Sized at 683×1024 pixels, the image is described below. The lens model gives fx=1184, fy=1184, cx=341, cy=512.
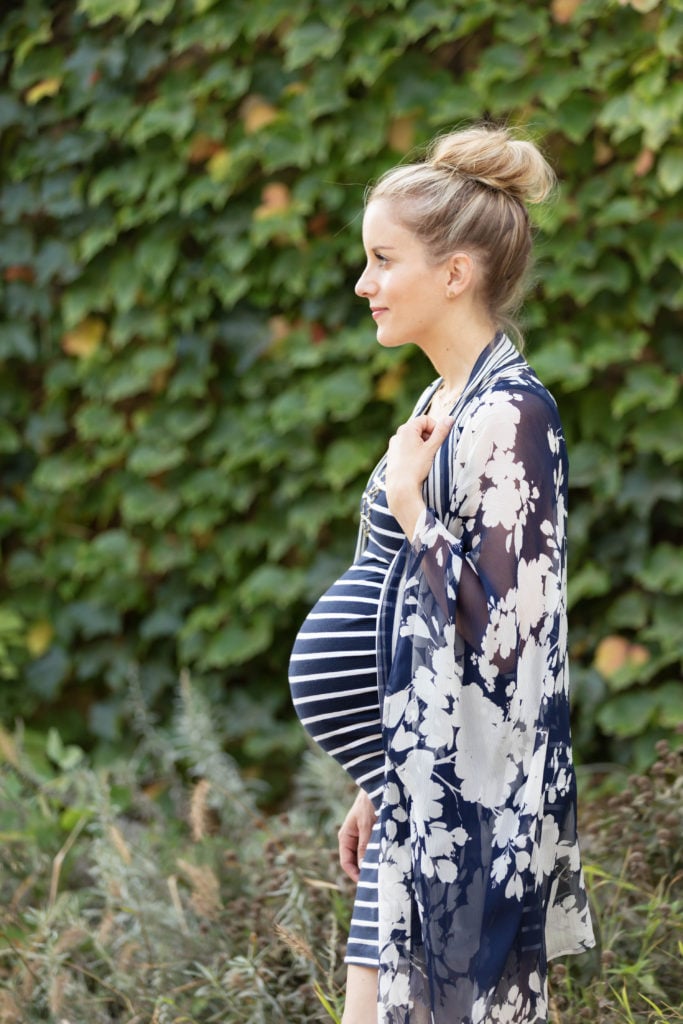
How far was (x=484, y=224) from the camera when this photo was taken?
1680mm

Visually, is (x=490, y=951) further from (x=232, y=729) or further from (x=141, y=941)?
(x=232, y=729)

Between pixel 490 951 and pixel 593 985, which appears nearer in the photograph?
pixel 490 951

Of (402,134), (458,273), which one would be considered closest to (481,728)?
(458,273)

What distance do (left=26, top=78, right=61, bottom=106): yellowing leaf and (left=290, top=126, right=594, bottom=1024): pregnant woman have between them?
218 cm

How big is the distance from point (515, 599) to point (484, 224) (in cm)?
55

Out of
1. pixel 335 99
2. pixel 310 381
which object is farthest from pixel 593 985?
pixel 335 99

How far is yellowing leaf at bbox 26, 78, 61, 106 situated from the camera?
3539mm

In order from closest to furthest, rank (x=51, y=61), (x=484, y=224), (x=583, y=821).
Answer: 1. (x=484, y=224)
2. (x=583, y=821)
3. (x=51, y=61)

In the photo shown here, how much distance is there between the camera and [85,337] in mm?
3707

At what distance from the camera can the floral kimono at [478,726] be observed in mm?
1502

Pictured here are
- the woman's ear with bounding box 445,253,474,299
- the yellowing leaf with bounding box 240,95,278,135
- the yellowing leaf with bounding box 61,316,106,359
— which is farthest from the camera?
the yellowing leaf with bounding box 61,316,106,359

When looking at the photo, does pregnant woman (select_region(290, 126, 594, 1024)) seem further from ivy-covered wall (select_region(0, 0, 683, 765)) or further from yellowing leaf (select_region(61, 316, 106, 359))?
yellowing leaf (select_region(61, 316, 106, 359))

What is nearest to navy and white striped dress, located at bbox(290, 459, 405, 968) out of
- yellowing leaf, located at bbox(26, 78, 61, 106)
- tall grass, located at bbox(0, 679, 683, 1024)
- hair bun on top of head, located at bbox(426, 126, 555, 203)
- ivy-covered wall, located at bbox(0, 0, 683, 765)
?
tall grass, located at bbox(0, 679, 683, 1024)

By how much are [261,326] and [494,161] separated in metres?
1.80
